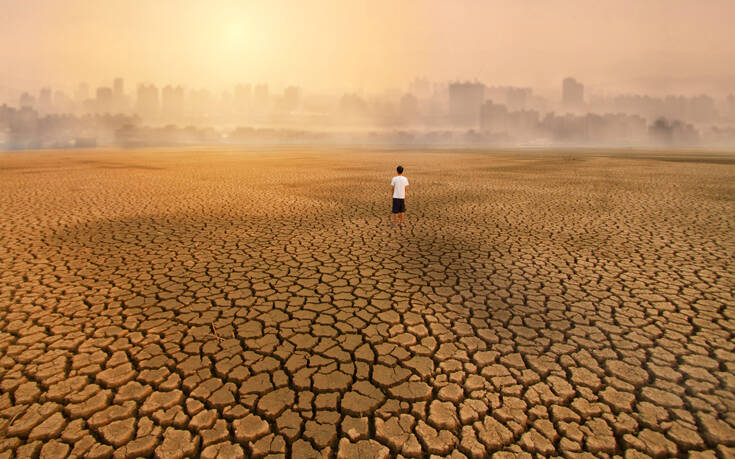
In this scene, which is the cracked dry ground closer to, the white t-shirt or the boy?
the boy

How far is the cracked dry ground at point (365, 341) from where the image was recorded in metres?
2.81

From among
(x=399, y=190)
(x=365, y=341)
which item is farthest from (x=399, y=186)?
(x=365, y=341)

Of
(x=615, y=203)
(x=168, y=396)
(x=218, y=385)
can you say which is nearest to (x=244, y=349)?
(x=218, y=385)

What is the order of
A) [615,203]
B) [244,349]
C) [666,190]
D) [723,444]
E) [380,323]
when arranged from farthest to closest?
[666,190]
[615,203]
[380,323]
[244,349]
[723,444]

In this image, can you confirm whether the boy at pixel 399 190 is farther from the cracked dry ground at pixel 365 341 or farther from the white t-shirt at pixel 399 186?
the cracked dry ground at pixel 365 341

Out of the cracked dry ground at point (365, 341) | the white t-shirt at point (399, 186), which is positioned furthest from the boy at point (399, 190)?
the cracked dry ground at point (365, 341)

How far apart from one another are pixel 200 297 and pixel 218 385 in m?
2.13

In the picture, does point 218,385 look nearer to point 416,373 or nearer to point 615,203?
point 416,373

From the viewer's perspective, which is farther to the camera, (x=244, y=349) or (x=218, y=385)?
(x=244, y=349)

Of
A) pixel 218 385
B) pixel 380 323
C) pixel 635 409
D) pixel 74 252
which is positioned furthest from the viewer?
pixel 74 252

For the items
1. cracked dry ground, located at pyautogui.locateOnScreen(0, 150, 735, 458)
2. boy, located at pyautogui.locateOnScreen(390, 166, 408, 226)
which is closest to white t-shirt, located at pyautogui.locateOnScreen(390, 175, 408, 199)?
boy, located at pyautogui.locateOnScreen(390, 166, 408, 226)

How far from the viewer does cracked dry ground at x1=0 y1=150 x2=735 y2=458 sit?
2.81 metres

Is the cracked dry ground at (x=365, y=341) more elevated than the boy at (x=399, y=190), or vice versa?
the boy at (x=399, y=190)

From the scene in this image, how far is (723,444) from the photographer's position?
2713 mm
